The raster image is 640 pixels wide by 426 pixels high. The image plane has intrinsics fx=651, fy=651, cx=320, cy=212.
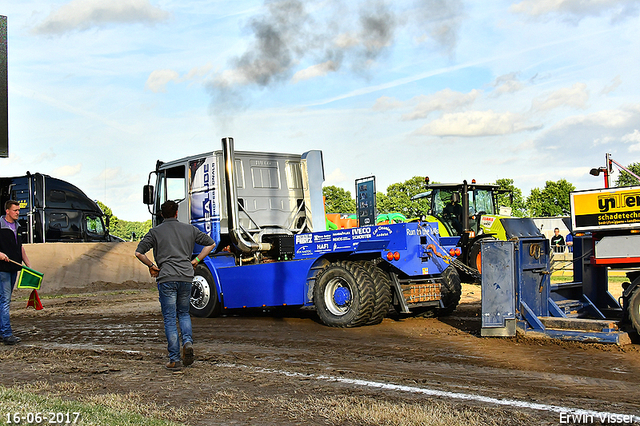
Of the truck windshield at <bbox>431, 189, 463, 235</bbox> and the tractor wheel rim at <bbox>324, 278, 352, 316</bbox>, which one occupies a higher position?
the truck windshield at <bbox>431, 189, 463, 235</bbox>

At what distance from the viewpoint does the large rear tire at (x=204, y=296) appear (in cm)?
1189

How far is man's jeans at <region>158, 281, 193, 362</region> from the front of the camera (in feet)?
Answer: 22.9

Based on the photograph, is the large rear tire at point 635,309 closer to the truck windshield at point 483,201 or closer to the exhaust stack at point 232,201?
the exhaust stack at point 232,201

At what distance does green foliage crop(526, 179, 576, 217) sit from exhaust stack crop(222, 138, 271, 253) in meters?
54.0

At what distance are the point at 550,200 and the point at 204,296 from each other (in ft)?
181

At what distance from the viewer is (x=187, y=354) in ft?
23.0

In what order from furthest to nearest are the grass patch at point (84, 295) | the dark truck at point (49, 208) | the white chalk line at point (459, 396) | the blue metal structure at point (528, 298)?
the dark truck at point (49, 208), the grass patch at point (84, 295), the blue metal structure at point (528, 298), the white chalk line at point (459, 396)

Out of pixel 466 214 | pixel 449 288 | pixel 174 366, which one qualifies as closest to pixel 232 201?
pixel 449 288

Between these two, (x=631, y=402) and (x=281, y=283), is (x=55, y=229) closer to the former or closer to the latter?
(x=281, y=283)

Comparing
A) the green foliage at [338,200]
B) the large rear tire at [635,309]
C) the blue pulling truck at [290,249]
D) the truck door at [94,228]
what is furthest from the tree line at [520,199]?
the large rear tire at [635,309]

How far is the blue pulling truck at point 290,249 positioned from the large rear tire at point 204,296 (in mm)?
19

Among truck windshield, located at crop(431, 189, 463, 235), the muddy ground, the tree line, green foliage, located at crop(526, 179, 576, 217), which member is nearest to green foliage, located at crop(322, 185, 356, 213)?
the tree line

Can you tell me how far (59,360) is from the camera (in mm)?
7652

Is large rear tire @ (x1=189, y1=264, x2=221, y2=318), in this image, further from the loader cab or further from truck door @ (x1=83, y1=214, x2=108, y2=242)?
truck door @ (x1=83, y1=214, x2=108, y2=242)
